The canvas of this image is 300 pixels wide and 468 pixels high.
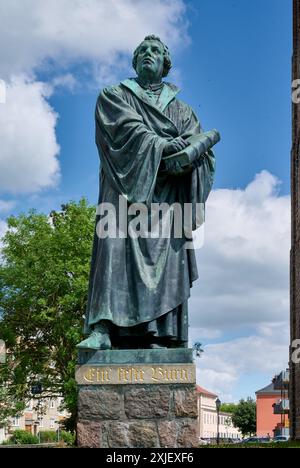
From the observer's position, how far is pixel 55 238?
38.6 meters

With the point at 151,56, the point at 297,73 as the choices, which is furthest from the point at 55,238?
the point at 151,56

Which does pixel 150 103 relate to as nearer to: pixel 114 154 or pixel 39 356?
pixel 114 154

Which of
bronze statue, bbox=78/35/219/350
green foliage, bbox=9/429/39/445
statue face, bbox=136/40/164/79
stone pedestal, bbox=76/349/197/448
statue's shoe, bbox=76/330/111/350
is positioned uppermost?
statue face, bbox=136/40/164/79

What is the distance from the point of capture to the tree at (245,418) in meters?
106

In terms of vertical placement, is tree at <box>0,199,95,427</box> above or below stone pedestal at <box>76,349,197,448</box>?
above

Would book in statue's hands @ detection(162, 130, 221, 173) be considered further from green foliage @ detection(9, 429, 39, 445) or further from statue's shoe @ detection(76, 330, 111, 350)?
green foliage @ detection(9, 429, 39, 445)

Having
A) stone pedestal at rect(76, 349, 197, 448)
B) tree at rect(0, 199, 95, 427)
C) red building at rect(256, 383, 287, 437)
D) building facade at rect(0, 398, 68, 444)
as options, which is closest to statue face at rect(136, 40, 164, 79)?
stone pedestal at rect(76, 349, 197, 448)

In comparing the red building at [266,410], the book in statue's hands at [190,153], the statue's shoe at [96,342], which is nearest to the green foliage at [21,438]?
the red building at [266,410]

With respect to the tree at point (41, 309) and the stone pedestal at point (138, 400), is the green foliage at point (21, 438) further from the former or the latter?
the stone pedestal at point (138, 400)

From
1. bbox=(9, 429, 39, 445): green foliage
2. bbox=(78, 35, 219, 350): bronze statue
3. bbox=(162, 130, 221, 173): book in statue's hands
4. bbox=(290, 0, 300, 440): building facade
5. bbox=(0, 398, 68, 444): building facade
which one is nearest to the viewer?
bbox=(78, 35, 219, 350): bronze statue

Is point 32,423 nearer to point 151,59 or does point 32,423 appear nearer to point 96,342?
point 151,59

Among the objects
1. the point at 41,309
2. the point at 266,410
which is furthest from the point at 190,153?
the point at 266,410

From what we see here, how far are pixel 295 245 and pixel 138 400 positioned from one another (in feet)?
128

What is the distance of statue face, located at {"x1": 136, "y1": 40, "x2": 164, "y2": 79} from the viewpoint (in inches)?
275
